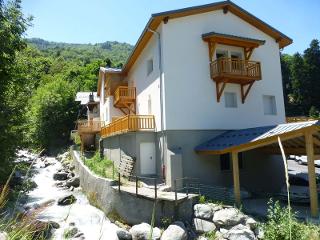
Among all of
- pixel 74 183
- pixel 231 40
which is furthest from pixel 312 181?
pixel 74 183

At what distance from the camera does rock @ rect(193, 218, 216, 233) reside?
13.9m

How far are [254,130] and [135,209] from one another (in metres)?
7.78

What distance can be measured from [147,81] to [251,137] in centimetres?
950

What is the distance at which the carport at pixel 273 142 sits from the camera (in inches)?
548

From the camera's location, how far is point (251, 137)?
52.7 feet

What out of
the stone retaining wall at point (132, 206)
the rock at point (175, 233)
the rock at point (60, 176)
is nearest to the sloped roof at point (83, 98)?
the rock at point (60, 176)

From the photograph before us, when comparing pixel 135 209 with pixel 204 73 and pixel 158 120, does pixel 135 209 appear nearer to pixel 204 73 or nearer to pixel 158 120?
pixel 158 120

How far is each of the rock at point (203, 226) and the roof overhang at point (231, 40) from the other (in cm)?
1140

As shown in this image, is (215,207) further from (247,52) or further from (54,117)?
(54,117)

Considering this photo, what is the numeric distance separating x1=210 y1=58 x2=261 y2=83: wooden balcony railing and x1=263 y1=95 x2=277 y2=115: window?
118 inches

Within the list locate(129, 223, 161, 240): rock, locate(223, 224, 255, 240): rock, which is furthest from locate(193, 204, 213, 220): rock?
locate(129, 223, 161, 240): rock

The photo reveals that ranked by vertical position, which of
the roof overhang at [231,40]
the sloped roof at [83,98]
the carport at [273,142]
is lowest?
the carport at [273,142]

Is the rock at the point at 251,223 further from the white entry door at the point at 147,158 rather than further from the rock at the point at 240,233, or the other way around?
the white entry door at the point at 147,158

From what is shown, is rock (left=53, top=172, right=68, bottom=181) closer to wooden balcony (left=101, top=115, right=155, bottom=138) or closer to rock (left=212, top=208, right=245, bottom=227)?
wooden balcony (left=101, top=115, right=155, bottom=138)
